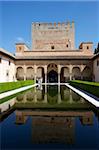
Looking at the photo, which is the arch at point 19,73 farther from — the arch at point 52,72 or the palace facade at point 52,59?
the arch at point 52,72

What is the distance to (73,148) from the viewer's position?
13.3ft

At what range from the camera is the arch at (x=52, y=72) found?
116 feet

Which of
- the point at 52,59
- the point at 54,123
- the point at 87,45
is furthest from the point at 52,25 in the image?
the point at 54,123

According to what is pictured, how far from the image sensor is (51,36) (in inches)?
1580

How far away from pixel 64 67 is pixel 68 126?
95.3 ft

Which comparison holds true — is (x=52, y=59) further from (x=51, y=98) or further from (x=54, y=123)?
(x=54, y=123)

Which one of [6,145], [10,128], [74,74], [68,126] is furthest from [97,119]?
[74,74]

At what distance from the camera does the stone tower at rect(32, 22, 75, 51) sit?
132 ft

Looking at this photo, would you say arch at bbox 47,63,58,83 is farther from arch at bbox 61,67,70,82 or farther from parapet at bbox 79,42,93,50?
parapet at bbox 79,42,93,50

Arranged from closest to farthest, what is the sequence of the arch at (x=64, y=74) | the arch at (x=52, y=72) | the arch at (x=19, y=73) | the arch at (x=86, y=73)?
the arch at (x=86, y=73), the arch at (x=19, y=73), the arch at (x=52, y=72), the arch at (x=64, y=74)

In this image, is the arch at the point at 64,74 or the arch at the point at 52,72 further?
the arch at the point at 64,74

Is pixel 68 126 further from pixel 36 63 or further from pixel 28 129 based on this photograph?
pixel 36 63

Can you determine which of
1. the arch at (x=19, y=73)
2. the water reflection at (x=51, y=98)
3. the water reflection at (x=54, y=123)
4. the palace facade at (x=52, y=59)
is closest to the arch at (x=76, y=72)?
the palace facade at (x=52, y=59)

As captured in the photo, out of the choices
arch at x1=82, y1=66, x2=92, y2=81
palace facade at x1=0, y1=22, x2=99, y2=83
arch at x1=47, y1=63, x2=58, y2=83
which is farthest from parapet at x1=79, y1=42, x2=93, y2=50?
arch at x1=47, y1=63, x2=58, y2=83
